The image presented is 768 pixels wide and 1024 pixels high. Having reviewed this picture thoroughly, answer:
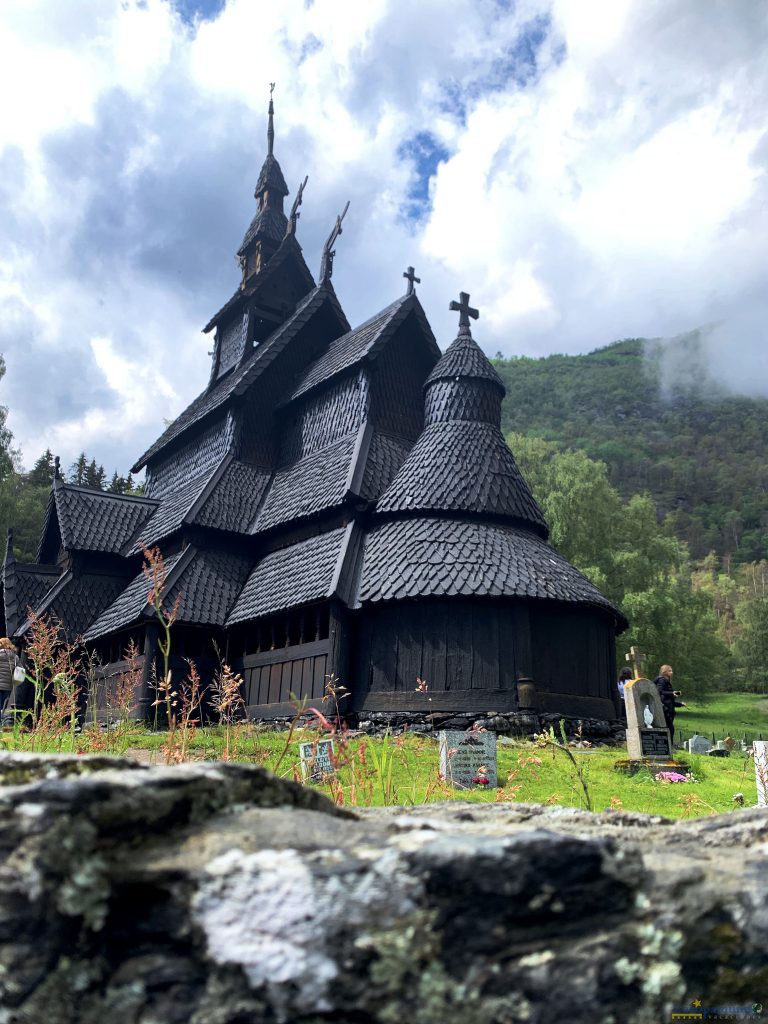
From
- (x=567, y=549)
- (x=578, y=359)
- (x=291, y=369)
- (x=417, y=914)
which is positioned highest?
(x=578, y=359)

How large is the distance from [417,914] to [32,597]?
79.8ft

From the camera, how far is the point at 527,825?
7.87 feet

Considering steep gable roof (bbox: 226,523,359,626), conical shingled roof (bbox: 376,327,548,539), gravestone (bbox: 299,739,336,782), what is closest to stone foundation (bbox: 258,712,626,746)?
steep gable roof (bbox: 226,523,359,626)

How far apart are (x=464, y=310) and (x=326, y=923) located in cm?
2199

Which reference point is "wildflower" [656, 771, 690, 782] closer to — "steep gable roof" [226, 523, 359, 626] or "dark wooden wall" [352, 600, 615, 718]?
"dark wooden wall" [352, 600, 615, 718]

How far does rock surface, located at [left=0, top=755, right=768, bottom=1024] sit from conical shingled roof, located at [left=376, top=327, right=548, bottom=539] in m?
16.8

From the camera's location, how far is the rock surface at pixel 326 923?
1503mm

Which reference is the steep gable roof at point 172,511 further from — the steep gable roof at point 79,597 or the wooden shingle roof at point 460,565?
the wooden shingle roof at point 460,565

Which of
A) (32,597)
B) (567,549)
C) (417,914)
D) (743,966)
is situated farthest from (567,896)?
(567,549)

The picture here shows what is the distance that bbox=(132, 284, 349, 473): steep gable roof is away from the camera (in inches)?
969

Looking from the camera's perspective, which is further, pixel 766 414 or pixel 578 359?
pixel 578 359

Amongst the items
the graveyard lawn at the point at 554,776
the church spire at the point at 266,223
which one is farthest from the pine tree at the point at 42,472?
the graveyard lawn at the point at 554,776

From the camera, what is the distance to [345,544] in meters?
18.5

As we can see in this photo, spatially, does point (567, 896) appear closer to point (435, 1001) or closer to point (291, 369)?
point (435, 1001)
